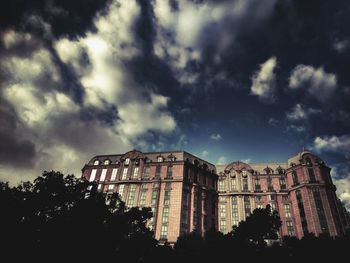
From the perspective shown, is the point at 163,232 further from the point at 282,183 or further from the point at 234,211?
the point at 282,183

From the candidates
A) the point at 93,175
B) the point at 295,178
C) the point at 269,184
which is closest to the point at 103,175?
the point at 93,175

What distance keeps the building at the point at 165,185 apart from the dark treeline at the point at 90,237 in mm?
20914

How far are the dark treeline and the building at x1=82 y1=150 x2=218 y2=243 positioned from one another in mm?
20914

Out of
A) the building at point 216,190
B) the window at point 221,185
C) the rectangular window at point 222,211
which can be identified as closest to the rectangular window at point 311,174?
the building at point 216,190

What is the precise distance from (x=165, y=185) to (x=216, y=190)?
51.4ft

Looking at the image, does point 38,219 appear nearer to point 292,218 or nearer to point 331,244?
point 331,244

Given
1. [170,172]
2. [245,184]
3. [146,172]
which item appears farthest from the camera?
[245,184]

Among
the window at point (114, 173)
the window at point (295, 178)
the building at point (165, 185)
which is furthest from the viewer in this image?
the window at point (114, 173)

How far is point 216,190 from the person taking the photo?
209 ft

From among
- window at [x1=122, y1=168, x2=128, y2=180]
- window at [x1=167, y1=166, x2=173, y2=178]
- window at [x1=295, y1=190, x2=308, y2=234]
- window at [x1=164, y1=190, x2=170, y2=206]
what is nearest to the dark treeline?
window at [x1=164, y1=190, x2=170, y2=206]

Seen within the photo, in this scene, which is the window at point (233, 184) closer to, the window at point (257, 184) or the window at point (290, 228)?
the window at point (257, 184)

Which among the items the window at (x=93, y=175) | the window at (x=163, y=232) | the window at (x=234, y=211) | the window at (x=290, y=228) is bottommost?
the window at (x=163, y=232)

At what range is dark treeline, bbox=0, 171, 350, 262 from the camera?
79.0 feet

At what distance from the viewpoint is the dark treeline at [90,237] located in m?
24.1
